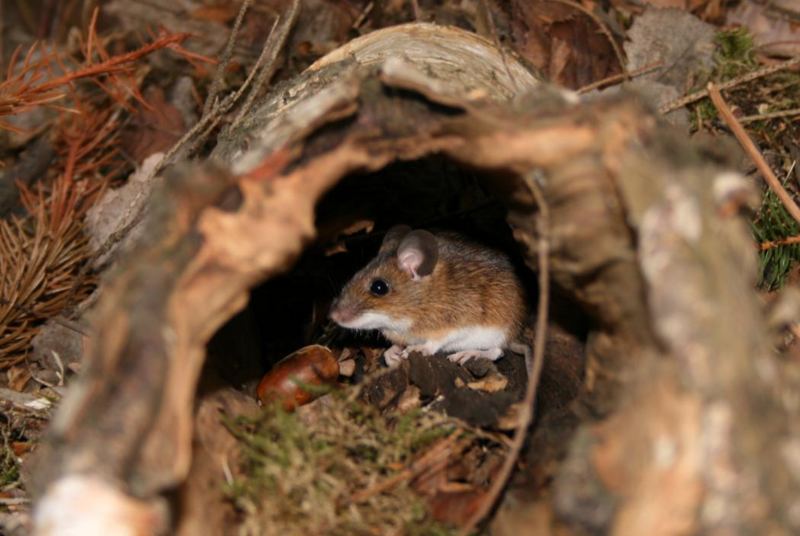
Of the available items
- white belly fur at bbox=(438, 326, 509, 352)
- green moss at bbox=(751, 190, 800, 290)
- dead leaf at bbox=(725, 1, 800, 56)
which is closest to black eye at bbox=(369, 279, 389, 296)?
white belly fur at bbox=(438, 326, 509, 352)

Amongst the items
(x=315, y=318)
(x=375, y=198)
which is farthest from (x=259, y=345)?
(x=375, y=198)

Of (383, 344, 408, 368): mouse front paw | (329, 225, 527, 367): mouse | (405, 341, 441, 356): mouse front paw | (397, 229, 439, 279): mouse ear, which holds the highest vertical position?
(397, 229, 439, 279): mouse ear

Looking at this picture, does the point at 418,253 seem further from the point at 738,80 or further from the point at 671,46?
the point at 671,46

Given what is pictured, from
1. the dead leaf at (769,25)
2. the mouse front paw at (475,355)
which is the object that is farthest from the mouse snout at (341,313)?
the dead leaf at (769,25)

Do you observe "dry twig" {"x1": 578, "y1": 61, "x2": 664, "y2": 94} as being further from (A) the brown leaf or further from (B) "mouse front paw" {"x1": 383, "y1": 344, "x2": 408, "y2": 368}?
(A) the brown leaf

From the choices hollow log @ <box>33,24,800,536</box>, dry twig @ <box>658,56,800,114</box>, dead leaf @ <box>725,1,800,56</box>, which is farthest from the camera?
dead leaf @ <box>725,1,800,56</box>

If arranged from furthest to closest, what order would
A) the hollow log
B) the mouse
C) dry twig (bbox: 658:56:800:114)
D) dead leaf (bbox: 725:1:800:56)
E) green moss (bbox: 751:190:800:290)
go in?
1. dead leaf (bbox: 725:1:800:56)
2. the mouse
3. dry twig (bbox: 658:56:800:114)
4. green moss (bbox: 751:190:800:290)
5. the hollow log

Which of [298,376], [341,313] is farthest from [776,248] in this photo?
[298,376]

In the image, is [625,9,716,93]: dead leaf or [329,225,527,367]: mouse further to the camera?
[625,9,716,93]: dead leaf
